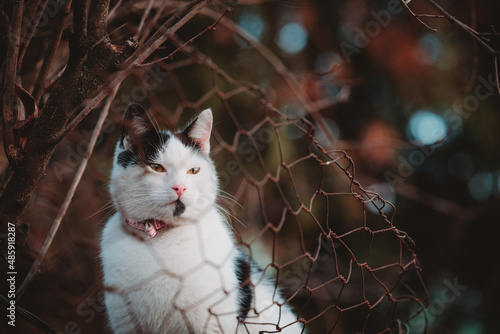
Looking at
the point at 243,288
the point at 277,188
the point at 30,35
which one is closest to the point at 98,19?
the point at 30,35

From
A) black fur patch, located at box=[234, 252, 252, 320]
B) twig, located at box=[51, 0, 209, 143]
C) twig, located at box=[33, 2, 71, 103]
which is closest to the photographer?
twig, located at box=[51, 0, 209, 143]

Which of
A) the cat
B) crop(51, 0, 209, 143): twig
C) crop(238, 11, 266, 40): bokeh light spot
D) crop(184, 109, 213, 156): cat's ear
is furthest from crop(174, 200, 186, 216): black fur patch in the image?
crop(238, 11, 266, 40): bokeh light spot

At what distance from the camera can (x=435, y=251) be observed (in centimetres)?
246

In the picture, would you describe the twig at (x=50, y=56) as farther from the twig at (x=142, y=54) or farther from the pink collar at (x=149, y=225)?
the pink collar at (x=149, y=225)

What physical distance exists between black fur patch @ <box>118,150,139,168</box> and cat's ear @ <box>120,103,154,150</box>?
2cm

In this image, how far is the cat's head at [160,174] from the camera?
0.98 metres

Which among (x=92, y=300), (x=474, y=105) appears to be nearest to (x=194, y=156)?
(x=92, y=300)

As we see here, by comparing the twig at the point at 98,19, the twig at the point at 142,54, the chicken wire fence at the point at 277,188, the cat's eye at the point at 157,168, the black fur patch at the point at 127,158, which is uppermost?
the twig at the point at 98,19

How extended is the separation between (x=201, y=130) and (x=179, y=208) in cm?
26

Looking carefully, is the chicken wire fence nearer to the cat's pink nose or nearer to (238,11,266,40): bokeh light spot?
(238,11,266,40): bokeh light spot

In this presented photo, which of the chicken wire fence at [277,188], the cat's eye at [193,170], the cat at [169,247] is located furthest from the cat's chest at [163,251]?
the chicken wire fence at [277,188]

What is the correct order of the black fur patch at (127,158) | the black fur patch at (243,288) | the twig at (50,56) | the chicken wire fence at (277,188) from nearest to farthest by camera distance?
the twig at (50,56) → the black fur patch at (243,288) → the black fur patch at (127,158) → the chicken wire fence at (277,188)

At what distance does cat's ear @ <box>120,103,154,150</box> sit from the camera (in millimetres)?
1000

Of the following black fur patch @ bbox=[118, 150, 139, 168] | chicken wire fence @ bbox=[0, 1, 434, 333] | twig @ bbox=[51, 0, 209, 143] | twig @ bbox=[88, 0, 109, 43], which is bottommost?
chicken wire fence @ bbox=[0, 1, 434, 333]
